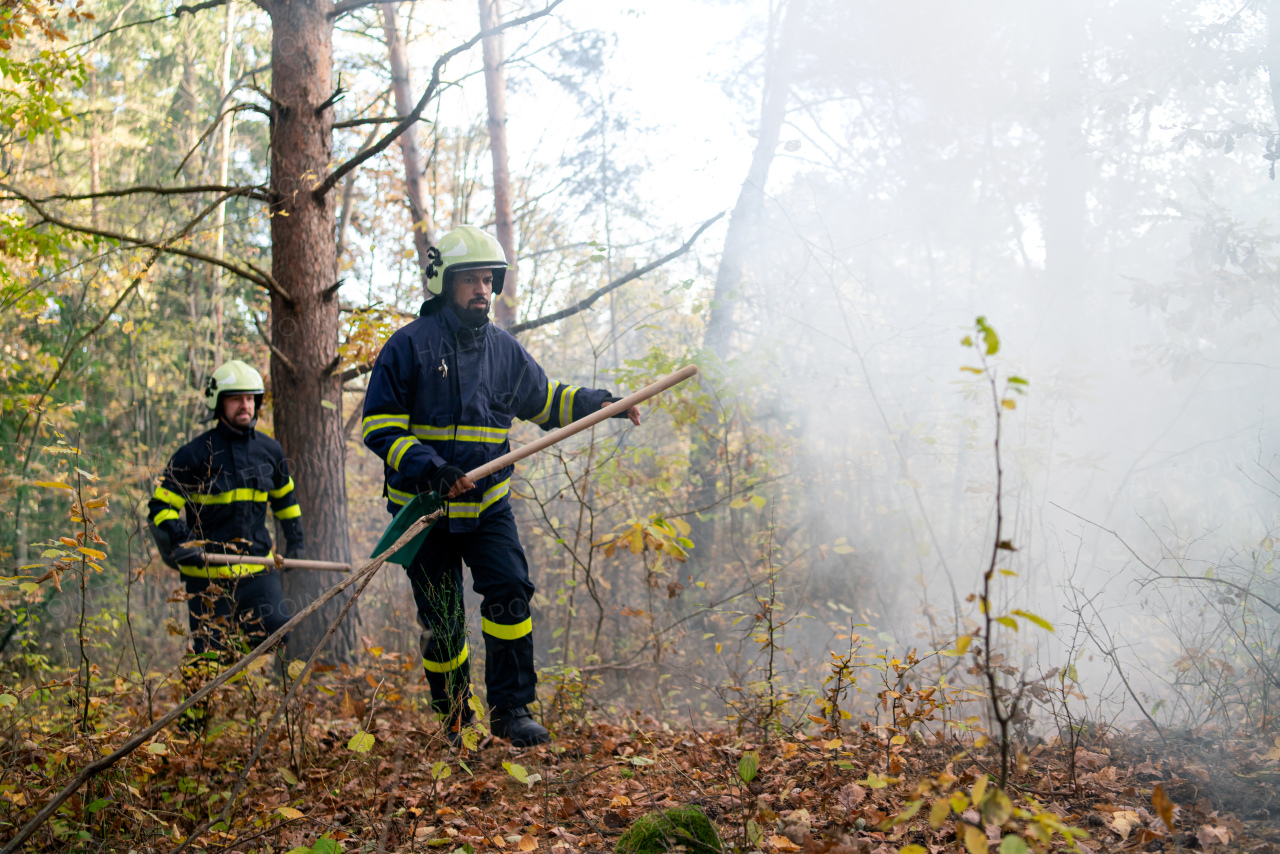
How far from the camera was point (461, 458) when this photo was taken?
3.94 m

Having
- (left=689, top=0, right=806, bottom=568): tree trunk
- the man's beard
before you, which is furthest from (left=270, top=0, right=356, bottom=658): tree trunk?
(left=689, top=0, right=806, bottom=568): tree trunk

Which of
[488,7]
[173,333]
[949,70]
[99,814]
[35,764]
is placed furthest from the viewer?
→ [173,333]

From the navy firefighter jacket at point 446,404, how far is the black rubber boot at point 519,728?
36.6 inches

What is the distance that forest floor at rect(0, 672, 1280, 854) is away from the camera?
2.51 m

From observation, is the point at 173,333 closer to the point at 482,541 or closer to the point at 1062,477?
the point at 482,541

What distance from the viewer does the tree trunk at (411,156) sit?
27.9 ft

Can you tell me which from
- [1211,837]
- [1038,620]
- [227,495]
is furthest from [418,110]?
[1211,837]

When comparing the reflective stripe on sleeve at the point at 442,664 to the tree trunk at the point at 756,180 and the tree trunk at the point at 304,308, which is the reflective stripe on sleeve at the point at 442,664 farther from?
the tree trunk at the point at 756,180

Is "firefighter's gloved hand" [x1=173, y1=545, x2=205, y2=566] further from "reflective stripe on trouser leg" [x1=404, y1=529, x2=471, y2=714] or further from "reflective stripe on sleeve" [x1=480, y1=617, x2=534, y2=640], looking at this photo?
"reflective stripe on sleeve" [x1=480, y1=617, x2=534, y2=640]

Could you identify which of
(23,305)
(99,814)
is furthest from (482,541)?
(23,305)

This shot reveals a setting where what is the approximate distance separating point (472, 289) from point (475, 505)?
111 centimetres

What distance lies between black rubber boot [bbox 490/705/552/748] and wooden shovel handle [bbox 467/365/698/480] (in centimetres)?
120

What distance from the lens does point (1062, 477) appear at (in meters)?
7.97

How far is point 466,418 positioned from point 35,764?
8.00 ft
